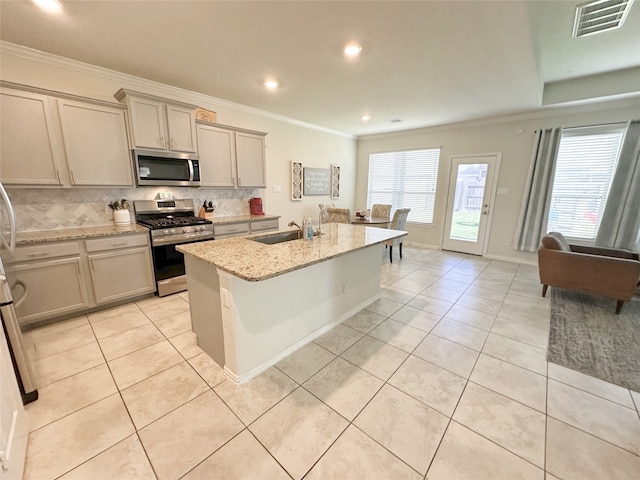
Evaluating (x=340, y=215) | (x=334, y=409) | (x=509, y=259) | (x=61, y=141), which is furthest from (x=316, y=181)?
(x=334, y=409)

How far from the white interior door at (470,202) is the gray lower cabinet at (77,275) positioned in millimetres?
5574

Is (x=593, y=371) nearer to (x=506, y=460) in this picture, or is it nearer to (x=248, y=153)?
(x=506, y=460)

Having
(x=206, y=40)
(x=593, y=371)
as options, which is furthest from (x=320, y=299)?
(x=206, y=40)

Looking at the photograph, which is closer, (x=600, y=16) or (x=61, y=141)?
(x=600, y=16)

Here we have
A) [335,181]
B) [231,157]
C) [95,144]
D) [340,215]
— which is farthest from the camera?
[335,181]

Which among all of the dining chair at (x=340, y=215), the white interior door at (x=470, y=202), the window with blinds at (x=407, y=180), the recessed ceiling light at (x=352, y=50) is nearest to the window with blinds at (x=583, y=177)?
the white interior door at (x=470, y=202)

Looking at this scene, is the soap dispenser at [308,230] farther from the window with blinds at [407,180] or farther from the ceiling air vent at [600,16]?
the window with blinds at [407,180]

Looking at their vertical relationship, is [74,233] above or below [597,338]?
above

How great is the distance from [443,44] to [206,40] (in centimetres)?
219

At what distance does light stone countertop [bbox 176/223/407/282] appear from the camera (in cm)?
155

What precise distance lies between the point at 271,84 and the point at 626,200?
5302 millimetres

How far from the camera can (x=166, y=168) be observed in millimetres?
3244

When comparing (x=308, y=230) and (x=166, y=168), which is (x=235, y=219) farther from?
(x=308, y=230)

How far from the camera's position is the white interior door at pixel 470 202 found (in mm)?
5043
